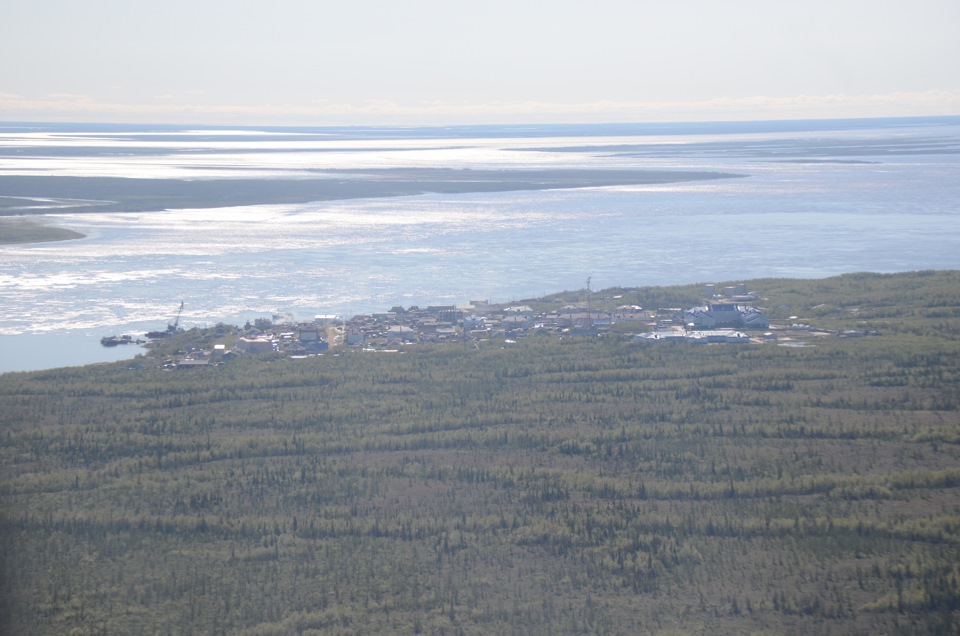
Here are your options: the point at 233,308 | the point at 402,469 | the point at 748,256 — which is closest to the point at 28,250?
the point at 233,308

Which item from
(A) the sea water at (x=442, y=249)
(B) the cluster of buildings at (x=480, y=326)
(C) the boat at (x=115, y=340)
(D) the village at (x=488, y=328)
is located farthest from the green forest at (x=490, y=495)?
(A) the sea water at (x=442, y=249)

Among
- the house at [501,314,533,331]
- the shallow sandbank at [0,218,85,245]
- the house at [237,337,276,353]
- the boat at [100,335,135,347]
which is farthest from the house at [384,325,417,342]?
the shallow sandbank at [0,218,85,245]

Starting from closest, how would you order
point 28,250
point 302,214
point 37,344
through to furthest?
point 37,344 < point 28,250 < point 302,214

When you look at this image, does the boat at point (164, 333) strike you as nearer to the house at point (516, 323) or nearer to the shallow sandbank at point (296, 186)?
the house at point (516, 323)

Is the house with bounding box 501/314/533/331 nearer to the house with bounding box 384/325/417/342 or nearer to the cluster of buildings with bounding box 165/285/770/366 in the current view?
the cluster of buildings with bounding box 165/285/770/366

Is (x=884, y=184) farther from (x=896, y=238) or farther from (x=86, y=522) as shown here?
(x=86, y=522)

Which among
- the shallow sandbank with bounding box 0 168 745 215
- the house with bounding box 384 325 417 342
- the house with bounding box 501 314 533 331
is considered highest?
the shallow sandbank with bounding box 0 168 745 215
